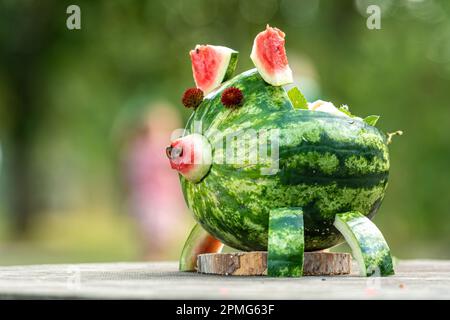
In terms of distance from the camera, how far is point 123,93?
17234mm

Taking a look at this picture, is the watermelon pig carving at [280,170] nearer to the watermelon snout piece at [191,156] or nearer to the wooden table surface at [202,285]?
the watermelon snout piece at [191,156]

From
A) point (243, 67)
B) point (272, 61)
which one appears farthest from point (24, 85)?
point (272, 61)

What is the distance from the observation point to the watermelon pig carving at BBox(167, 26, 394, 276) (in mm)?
3803

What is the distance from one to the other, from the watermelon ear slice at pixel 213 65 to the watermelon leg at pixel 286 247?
893 mm

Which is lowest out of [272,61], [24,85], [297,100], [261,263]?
[261,263]

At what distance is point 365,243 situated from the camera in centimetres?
380

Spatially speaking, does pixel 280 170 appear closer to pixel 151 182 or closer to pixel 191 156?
pixel 191 156

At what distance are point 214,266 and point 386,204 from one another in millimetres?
11117

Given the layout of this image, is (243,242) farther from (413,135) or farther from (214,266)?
(413,135)

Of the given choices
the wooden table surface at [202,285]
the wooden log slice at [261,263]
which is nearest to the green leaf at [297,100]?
the wooden log slice at [261,263]

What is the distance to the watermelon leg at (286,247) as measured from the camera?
3738mm

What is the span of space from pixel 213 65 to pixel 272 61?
41 cm
